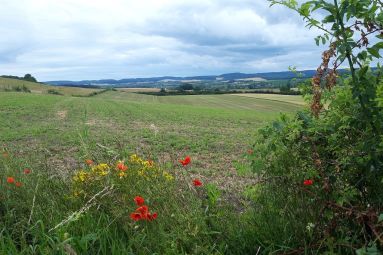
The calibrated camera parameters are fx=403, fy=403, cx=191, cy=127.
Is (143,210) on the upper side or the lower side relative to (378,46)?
lower

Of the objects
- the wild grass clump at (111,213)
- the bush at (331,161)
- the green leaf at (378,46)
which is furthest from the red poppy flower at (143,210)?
the green leaf at (378,46)

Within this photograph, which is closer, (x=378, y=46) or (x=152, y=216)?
(x=378, y=46)

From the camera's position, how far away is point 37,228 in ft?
10.4

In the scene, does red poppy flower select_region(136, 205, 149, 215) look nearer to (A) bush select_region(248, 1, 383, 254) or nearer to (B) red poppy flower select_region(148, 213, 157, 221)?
(B) red poppy flower select_region(148, 213, 157, 221)

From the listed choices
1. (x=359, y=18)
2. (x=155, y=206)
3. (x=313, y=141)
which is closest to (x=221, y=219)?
(x=155, y=206)

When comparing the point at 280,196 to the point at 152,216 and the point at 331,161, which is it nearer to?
the point at 331,161

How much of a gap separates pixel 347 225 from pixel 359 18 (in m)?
1.30

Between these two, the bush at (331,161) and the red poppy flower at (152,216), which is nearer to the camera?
the bush at (331,161)

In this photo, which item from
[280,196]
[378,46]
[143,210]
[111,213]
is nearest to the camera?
[378,46]

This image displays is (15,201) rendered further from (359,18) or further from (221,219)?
(359,18)

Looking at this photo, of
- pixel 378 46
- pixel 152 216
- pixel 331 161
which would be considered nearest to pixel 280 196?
pixel 331 161

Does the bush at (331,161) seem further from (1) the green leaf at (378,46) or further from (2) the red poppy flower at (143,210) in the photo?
(2) the red poppy flower at (143,210)

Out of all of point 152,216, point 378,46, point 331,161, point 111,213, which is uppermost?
point 378,46

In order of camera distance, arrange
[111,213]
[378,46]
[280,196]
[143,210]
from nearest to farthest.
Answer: [378,46]
[143,210]
[280,196]
[111,213]
